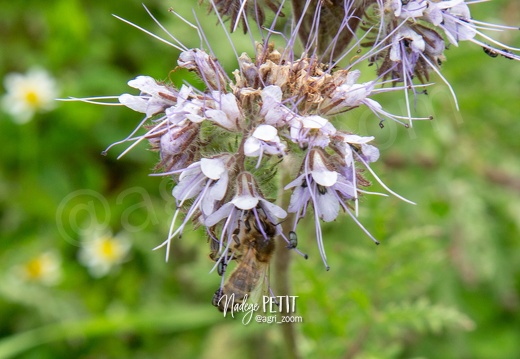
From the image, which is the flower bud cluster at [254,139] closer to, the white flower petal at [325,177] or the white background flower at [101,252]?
the white flower petal at [325,177]

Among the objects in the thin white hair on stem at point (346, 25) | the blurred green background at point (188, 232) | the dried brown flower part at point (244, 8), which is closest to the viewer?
the thin white hair on stem at point (346, 25)

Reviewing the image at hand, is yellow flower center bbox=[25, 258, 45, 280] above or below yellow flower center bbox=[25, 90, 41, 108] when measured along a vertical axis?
below

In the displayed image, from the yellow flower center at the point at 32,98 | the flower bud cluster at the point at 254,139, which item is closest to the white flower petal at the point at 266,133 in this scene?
the flower bud cluster at the point at 254,139

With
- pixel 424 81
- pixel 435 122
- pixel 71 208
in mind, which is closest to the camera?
pixel 424 81

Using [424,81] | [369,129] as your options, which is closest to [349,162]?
[424,81]

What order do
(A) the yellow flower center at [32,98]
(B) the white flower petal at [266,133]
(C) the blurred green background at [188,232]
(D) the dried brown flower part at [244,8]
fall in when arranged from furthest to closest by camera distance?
(A) the yellow flower center at [32,98]
(C) the blurred green background at [188,232]
(D) the dried brown flower part at [244,8]
(B) the white flower petal at [266,133]

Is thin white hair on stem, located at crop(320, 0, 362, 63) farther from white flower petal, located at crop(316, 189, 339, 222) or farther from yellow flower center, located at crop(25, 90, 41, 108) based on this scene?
yellow flower center, located at crop(25, 90, 41, 108)

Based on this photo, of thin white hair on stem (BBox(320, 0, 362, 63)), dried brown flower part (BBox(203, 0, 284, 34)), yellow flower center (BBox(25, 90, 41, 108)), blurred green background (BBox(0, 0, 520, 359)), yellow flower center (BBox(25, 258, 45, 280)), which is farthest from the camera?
yellow flower center (BBox(25, 90, 41, 108))

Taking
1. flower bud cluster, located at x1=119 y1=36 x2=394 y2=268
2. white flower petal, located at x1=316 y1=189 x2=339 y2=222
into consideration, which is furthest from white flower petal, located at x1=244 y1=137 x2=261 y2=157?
white flower petal, located at x1=316 y1=189 x2=339 y2=222

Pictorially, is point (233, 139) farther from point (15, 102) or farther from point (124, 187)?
point (15, 102)
